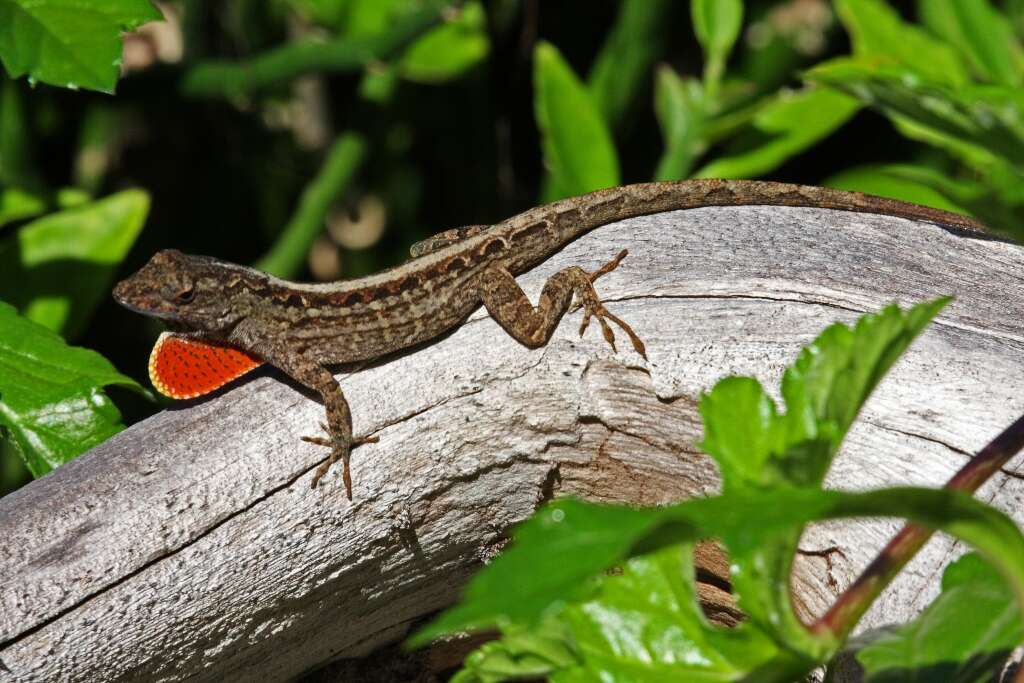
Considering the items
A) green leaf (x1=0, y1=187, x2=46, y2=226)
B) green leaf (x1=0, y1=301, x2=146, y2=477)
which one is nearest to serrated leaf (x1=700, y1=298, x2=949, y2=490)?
green leaf (x1=0, y1=301, x2=146, y2=477)

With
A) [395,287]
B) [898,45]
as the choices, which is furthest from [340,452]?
[898,45]

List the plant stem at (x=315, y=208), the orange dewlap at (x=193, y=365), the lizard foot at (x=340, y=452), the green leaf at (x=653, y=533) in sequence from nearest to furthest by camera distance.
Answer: the green leaf at (x=653, y=533) → the lizard foot at (x=340, y=452) → the orange dewlap at (x=193, y=365) → the plant stem at (x=315, y=208)

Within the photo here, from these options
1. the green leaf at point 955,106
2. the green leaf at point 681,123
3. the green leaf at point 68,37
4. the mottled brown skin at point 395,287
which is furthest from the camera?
the green leaf at point 681,123

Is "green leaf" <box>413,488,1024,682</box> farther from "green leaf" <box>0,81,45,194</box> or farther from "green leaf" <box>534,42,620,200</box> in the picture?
"green leaf" <box>0,81,45,194</box>

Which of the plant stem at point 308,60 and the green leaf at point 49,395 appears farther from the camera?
the plant stem at point 308,60

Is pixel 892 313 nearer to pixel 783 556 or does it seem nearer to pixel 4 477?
pixel 783 556

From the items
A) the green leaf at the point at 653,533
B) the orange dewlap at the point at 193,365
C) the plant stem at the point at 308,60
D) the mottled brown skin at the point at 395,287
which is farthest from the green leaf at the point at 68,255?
the green leaf at the point at 653,533

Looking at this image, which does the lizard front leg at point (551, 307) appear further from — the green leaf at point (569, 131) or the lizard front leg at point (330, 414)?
the green leaf at point (569, 131)
